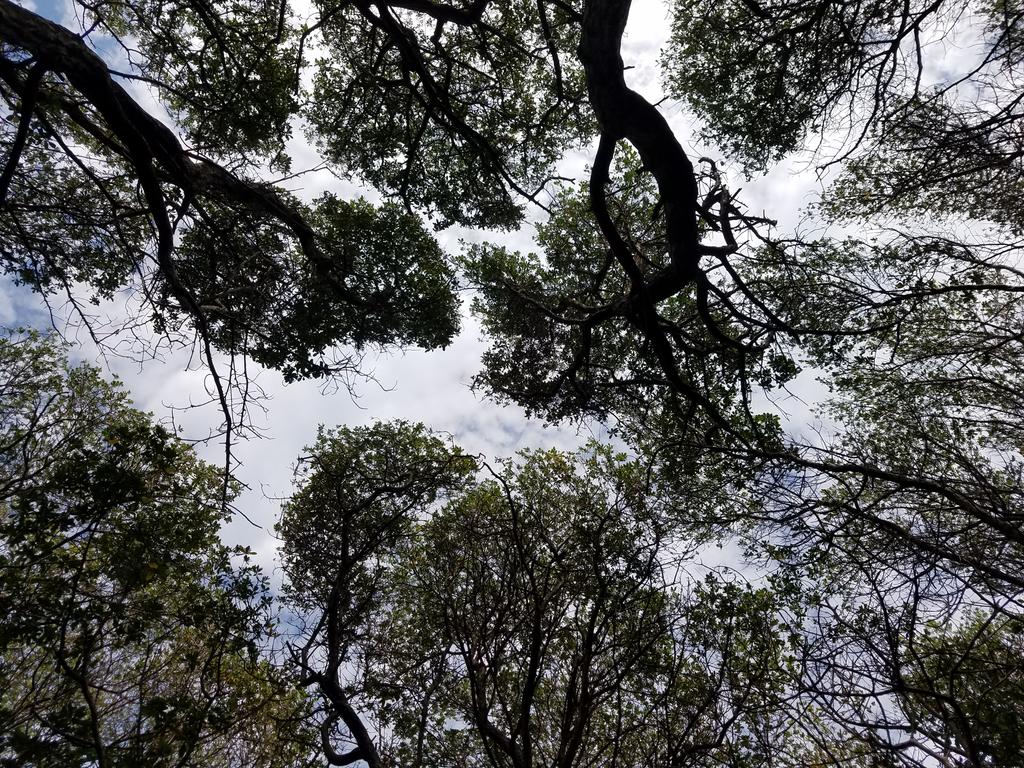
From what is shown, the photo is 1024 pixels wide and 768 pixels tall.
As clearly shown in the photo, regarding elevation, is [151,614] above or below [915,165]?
below

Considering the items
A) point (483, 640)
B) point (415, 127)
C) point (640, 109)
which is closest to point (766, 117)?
point (640, 109)

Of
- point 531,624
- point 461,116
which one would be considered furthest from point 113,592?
point 461,116

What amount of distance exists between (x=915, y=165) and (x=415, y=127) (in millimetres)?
5498

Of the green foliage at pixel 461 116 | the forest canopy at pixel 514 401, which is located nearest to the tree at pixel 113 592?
the forest canopy at pixel 514 401

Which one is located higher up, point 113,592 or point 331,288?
point 331,288

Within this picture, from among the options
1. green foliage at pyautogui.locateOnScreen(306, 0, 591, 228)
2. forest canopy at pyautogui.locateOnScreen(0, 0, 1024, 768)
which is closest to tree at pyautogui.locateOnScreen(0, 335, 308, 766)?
forest canopy at pyautogui.locateOnScreen(0, 0, 1024, 768)

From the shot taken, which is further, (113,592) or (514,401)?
(514,401)

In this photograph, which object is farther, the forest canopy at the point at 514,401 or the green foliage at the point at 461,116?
the green foliage at the point at 461,116

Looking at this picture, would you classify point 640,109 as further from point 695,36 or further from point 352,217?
point 352,217

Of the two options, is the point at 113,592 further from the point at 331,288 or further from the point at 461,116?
the point at 461,116

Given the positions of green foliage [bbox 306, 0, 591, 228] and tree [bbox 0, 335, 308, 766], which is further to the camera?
green foliage [bbox 306, 0, 591, 228]

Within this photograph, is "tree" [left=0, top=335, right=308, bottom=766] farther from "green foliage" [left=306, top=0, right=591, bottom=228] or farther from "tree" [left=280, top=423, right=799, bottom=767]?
"green foliage" [left=306, top=0, right=591, bottom=228]

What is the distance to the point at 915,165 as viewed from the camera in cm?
504

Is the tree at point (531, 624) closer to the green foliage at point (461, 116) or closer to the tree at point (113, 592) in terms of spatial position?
the tree at point (113, 592)
